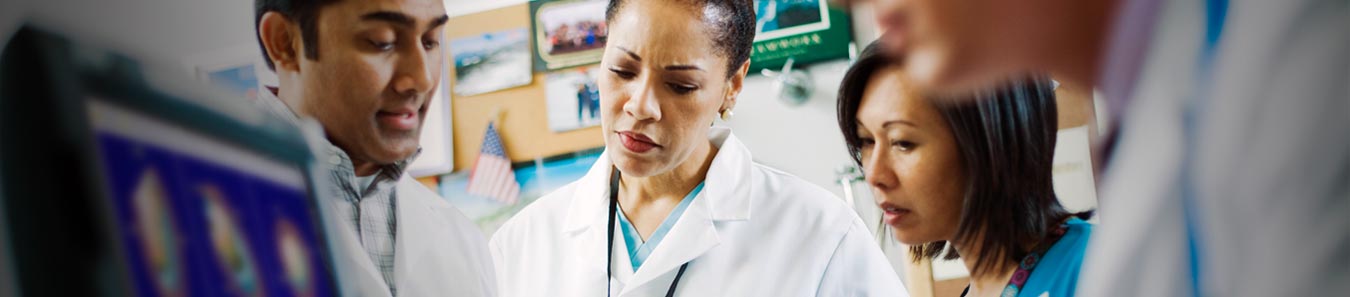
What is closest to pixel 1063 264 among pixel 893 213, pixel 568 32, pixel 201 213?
pixel 893 213

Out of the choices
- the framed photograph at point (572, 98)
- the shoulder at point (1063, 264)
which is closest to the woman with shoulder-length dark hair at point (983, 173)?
the shoulder at point (1063, 264)

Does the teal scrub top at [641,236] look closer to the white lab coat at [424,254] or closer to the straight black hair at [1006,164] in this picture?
the white lab coat at [424,254]

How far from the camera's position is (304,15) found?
678mm

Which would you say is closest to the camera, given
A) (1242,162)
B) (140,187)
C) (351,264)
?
(1242,162)

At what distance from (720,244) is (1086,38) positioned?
41cm

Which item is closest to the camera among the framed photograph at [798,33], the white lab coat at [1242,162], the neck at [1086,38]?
the white lab coat at [1242,162]

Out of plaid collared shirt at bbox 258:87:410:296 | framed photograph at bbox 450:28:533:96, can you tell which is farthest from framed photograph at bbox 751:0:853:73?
plaid collared shirt at bbox 258:87:410:296

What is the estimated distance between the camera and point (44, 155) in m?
0.51

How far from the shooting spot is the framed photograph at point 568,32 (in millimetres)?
Result: 829

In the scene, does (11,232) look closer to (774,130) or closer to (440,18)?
(440,18)

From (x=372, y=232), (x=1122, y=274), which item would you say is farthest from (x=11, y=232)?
(x=1122, y=274)

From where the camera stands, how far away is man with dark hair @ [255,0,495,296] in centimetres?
68

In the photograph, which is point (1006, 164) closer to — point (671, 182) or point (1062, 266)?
point (1062, 266)

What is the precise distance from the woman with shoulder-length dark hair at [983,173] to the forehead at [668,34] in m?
0.16
